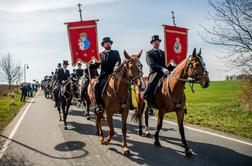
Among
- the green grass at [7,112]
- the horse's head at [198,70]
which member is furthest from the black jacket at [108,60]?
the green grass at [7,112]

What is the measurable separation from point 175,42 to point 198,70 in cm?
644

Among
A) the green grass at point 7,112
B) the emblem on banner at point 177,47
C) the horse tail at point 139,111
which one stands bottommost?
the green grass at point 7,112

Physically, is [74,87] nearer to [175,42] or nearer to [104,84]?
[104,84]

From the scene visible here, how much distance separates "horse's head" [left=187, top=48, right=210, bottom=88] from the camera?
6.10m

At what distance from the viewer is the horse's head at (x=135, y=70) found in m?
6.21

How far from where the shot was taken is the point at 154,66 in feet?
26.3

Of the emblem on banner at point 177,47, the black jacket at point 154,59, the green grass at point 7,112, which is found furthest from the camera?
the green grass at point 7,112

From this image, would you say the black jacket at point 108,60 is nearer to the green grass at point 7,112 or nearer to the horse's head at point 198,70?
the horse's head at point 198,70

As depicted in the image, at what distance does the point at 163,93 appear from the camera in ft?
24.1

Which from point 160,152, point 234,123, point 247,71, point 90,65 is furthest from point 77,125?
point 247,71

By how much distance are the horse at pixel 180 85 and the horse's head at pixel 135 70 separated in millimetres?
1174

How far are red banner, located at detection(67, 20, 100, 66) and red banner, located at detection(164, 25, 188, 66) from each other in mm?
3755

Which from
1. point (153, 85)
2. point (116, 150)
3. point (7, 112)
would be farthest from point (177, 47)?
point (7, 112)

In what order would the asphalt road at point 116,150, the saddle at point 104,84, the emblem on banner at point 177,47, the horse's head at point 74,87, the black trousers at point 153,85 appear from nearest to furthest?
the asphalt road at point 116,150 → the saddle at point 104,84 → the black trousers at point 153,85 → the horse's head at point 74,87 → the emblem on banner at point 177,47
